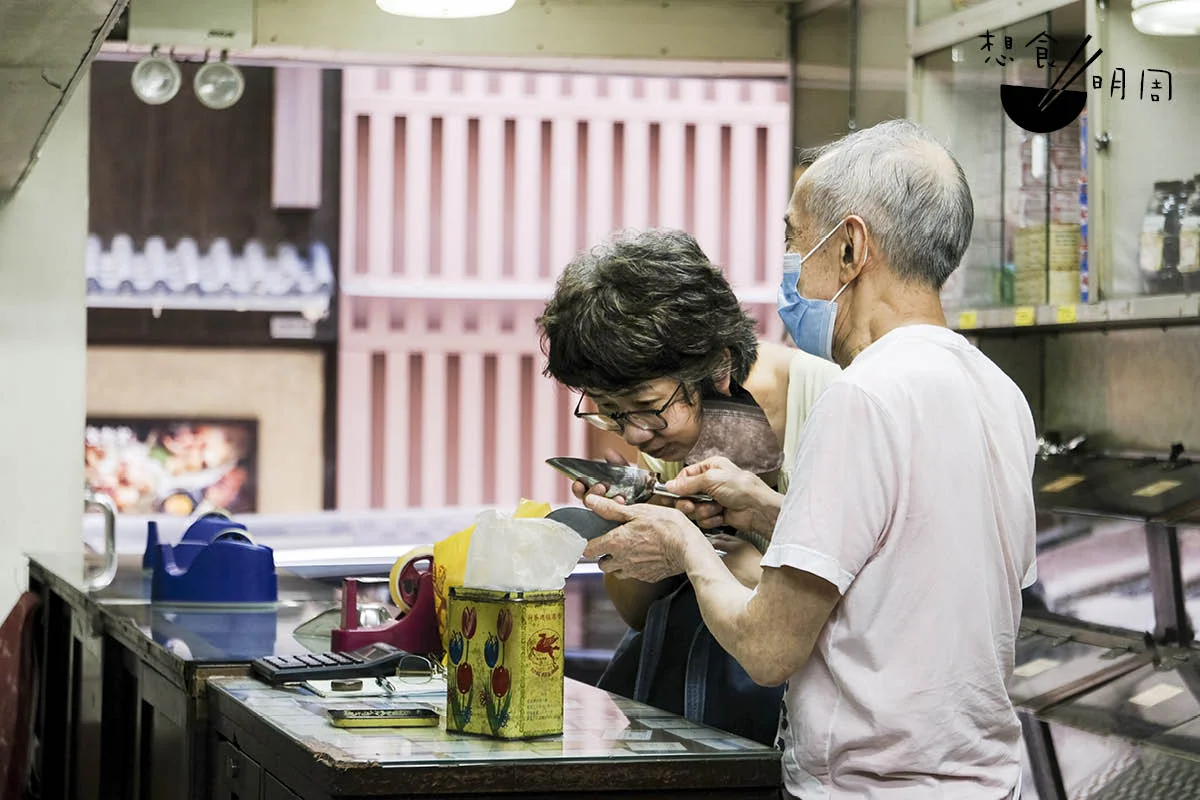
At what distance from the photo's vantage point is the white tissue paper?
1724mm

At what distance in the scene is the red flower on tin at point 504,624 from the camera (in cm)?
169

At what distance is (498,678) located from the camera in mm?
1693

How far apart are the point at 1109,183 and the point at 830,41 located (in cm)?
199

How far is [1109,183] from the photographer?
3.64 metres

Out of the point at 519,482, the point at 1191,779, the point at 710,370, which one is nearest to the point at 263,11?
the point at 710,370

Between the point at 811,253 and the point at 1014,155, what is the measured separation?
2.50 meters

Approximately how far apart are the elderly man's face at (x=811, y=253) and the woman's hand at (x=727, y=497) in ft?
1.15

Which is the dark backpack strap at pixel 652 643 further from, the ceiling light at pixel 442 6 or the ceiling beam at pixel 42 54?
the ceiling light at pixel 442 6

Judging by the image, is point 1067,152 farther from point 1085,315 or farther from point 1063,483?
point 1063,483

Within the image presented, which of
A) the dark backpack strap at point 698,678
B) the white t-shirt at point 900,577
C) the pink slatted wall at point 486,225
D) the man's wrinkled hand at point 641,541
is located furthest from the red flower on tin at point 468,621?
the pink slatted wall at point 486,225

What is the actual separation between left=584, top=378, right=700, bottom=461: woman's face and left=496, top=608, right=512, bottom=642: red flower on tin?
619mm

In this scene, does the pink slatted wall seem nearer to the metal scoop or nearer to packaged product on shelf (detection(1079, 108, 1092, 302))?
packaged product on shelf (detection(1079, 108, 1092, 302))

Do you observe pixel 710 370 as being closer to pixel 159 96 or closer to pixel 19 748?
pixel 19 748

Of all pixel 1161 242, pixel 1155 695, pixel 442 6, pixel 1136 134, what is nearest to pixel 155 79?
pixel 442 6
